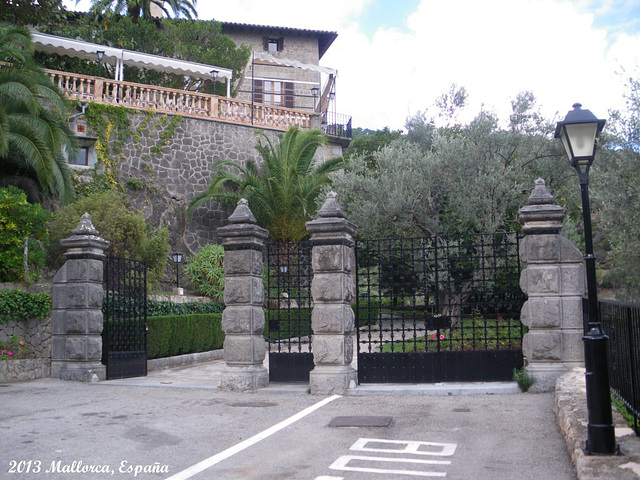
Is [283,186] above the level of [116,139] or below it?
below

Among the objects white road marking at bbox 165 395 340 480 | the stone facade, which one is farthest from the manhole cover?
the stone facade

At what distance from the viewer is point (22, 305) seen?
11930 mm

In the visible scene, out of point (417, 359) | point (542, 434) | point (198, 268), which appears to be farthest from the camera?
point (198, 268)

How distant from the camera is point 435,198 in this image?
711 inches

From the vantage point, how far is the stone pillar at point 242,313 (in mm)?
10430

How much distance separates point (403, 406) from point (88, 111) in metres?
19.1

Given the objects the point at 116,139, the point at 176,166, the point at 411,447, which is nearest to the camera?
the point at 411,447

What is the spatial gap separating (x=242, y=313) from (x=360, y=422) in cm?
357

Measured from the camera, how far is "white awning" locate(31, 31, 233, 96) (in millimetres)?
24234

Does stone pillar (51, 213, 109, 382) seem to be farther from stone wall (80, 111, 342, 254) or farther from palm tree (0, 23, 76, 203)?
stone wall (80, 111, 342, 254)

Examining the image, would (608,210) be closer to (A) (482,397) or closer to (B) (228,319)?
(A) (482,397)

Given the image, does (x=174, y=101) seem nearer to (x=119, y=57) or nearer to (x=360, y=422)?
(x=119, y=57)

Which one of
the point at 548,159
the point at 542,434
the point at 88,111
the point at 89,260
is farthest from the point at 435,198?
the point at 88,111

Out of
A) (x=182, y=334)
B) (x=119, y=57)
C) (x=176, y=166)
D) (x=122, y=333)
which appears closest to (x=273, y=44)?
(x=119, y=57)
